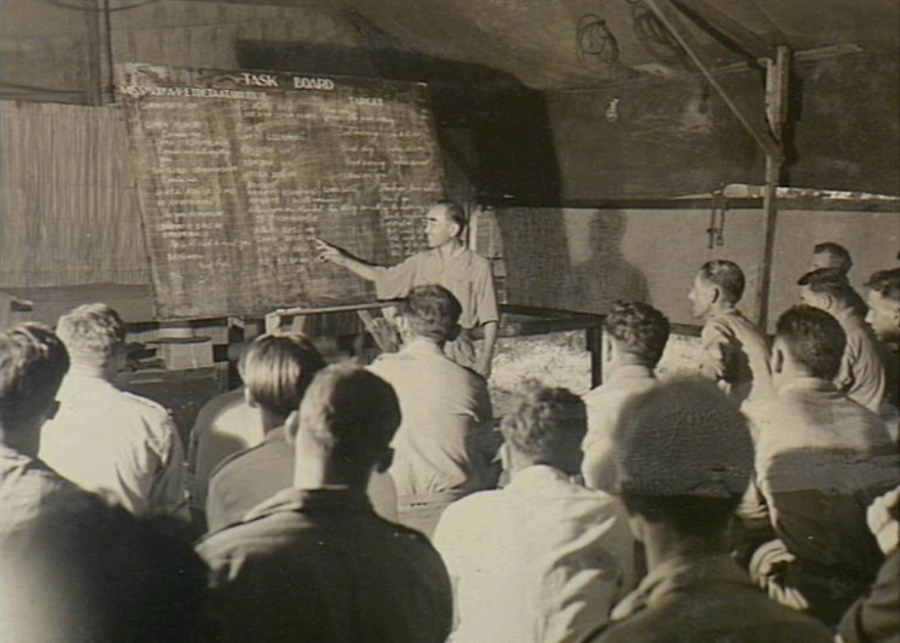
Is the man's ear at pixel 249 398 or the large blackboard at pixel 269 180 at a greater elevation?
the large blackboard at pixel 269 180

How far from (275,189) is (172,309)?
0.60 feet

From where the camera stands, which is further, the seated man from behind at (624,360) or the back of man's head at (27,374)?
the seated man from behind at (624,360)

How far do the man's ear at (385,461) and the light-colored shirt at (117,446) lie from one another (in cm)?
23

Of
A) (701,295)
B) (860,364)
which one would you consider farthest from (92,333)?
(860,364)

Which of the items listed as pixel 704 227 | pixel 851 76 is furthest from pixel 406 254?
pixel 851 76

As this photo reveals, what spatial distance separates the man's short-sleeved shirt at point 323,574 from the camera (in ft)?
4.08

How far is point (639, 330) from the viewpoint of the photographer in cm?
140

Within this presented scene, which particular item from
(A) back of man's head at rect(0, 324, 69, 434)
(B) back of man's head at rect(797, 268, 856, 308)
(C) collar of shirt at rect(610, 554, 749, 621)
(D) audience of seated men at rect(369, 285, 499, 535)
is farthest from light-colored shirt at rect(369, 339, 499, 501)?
(B) back of man's head at rect(797, 268, 856, 308)

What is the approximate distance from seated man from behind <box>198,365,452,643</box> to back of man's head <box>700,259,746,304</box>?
0.46 metres

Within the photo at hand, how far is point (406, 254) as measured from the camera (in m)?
1.31

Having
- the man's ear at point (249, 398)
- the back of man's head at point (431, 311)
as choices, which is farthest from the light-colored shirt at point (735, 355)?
the man's ear at point (249, 398)

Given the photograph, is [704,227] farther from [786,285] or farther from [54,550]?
[54,550]

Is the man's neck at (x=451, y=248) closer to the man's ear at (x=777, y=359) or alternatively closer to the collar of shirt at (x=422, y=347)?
the collar of shirt at (x=422, y=347)

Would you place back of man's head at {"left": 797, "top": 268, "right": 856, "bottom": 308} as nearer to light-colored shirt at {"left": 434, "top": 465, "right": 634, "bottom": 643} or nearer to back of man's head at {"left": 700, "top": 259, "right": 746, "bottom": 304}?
back of man's head at {"left": 700, "top": 259, "right": 746, "bottom": 304}
